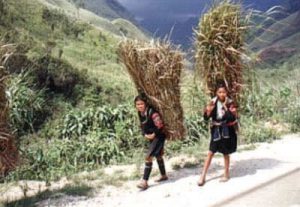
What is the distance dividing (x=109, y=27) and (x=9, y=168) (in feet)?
577

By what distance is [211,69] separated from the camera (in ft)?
29.6

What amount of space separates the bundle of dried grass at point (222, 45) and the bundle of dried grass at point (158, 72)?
0.50 m

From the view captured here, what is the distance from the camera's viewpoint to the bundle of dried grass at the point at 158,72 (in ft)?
27.8

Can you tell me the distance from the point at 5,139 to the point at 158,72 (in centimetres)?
252

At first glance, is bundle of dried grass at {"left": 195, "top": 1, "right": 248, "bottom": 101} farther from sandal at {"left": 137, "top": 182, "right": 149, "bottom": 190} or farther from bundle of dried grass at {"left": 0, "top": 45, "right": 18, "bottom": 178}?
bundle of dried grass at {"left": 0, "top": 45, "right": 18, "bottom": 178}

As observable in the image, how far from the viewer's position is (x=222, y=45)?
29.2ft

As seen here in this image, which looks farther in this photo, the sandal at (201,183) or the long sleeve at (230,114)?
the long sleeve at (230,114)

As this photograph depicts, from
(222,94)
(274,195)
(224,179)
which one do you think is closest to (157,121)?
(222,94)

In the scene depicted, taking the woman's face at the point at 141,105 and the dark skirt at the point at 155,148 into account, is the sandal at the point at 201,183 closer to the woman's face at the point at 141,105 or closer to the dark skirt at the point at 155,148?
the dark skirt at the point at 155,148

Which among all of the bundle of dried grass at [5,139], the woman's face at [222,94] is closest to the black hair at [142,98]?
the woman's face at [222,94]

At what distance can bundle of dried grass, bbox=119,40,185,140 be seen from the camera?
846cm

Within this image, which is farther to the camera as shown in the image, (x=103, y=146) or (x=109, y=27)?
(x=109, y=27)

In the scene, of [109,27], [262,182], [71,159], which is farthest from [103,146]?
[109,27]

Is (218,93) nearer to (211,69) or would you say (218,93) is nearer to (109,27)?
(211,69)
